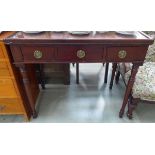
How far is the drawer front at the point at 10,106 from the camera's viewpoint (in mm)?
1145

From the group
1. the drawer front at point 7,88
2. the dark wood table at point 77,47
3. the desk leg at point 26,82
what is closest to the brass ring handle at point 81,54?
the dark wood table at point 77,47

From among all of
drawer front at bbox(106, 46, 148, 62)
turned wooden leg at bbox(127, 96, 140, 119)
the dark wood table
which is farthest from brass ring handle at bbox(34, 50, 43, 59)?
turned wooden leg at bbox(127, 96, 140, 119)

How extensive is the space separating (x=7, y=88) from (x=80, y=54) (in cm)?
56

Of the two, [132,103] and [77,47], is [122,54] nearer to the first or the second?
[77,47]

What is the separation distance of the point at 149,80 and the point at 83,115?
1.98 feet

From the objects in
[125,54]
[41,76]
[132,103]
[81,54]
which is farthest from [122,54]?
[41,76]

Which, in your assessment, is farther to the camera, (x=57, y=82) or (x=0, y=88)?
(x=57, y=82)

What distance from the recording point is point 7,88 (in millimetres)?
1080

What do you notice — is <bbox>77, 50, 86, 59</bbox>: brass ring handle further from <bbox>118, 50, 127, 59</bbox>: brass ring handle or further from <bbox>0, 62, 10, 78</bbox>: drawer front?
<bbox>0, 62, 10, 78</bbox>: drawer front

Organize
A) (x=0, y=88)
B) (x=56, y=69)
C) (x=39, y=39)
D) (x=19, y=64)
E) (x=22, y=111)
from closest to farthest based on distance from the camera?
1. (x=39, y=39)
2. (x=19, y=64)
3. (x=0, y=88)
4. (x=22, y=111)
5. (x=56, y=69)

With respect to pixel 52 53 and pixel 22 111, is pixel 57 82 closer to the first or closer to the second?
pixel 22 111

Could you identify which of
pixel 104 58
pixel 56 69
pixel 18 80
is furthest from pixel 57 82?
pixel 104 58

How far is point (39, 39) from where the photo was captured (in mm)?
840
